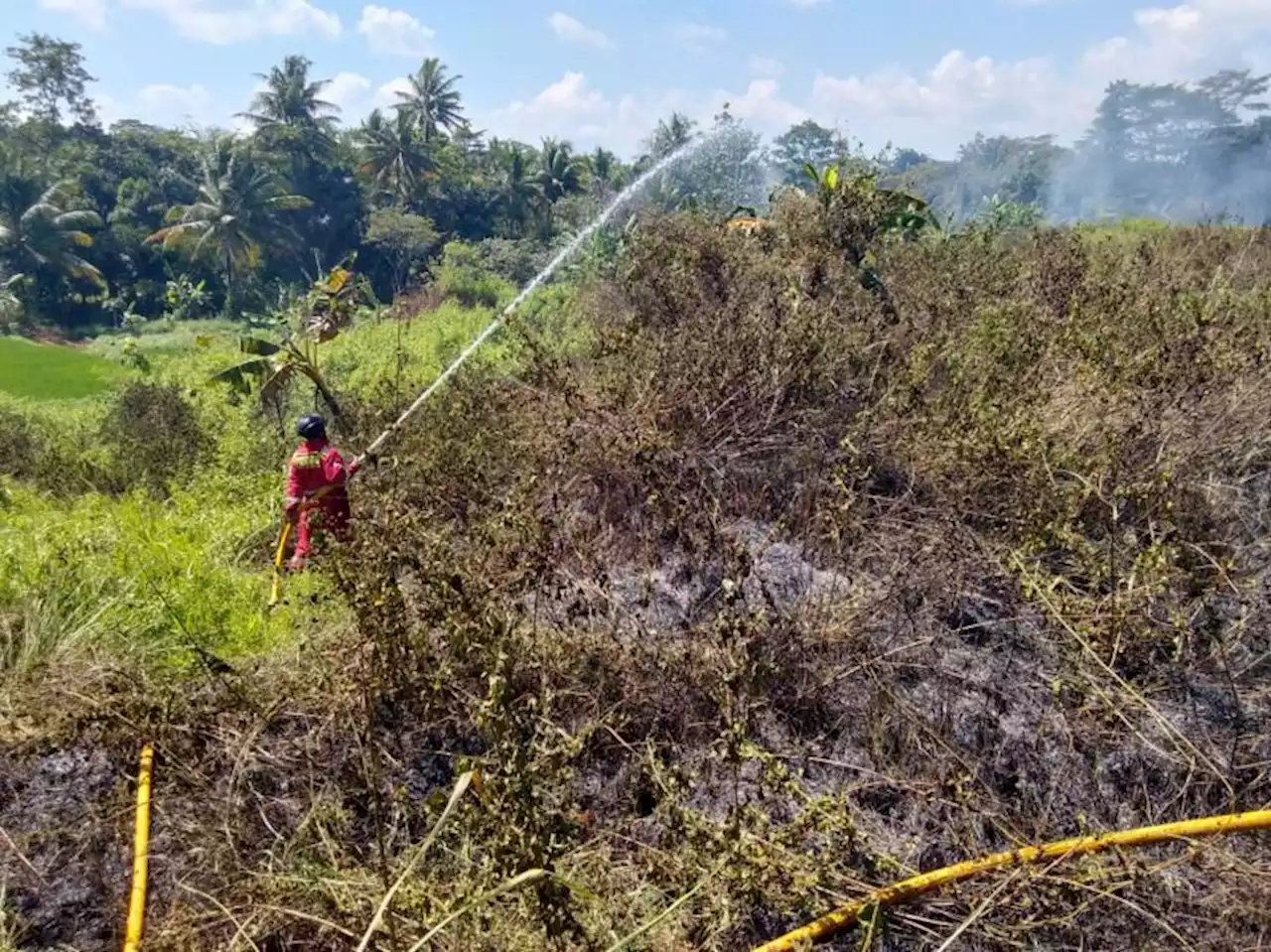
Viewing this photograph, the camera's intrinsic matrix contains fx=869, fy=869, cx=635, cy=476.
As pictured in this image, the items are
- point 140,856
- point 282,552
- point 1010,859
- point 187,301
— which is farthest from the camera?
point 187,301

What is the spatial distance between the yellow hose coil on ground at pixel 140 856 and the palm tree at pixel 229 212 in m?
30.0

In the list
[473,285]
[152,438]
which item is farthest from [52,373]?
[152,438]

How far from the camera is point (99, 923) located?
2092mm

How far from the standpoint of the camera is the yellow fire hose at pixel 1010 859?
189 centimetres

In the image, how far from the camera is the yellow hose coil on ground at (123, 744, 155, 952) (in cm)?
200

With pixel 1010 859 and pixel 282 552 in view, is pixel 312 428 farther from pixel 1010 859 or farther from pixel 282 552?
pixel 1010 859

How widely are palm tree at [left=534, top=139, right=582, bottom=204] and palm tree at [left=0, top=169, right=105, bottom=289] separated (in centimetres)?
1604

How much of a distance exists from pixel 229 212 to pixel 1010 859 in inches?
1264

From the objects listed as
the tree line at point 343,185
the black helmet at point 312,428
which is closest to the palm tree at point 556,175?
the tree line at point 343,185

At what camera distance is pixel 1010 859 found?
1.96m

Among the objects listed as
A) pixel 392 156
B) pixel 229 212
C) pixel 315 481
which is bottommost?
pixel 315 481

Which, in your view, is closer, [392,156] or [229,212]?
[229,212]

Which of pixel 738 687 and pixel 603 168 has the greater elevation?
pixel 603 168

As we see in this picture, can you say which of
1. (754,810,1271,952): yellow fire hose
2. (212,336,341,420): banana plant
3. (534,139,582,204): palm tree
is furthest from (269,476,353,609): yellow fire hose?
(534,139,582,204): palm tree
